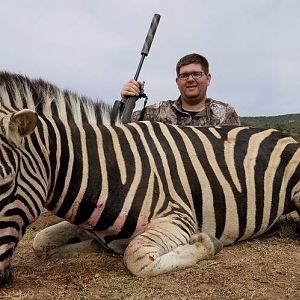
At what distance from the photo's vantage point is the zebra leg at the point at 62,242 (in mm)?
3646

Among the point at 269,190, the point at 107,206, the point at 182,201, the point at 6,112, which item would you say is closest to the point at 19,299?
the point at 107,206

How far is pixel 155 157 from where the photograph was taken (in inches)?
136

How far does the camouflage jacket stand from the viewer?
227 inches

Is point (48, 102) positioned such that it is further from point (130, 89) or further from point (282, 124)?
point (282, 124)

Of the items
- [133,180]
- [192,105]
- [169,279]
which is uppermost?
[192,105]

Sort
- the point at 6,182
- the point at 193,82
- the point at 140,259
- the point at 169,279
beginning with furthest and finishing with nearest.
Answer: the point at 193,82 → the point at 140,259 → the point at 169,279 → the point at 6,182

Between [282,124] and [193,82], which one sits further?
[282,124]

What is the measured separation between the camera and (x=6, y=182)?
8.52ft

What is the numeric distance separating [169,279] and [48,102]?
1359mm

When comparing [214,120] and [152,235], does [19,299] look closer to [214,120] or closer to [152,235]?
[152,235]

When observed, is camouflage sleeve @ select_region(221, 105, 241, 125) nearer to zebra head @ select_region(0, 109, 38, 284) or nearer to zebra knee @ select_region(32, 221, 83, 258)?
zebra knee @ select_region(32, 221, 83, 258)

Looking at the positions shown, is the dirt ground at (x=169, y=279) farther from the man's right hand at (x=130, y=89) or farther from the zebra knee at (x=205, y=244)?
the man's right hand at (x=130, y=89)

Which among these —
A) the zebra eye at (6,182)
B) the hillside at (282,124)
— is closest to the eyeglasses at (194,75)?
the zebra eye at (6,182)

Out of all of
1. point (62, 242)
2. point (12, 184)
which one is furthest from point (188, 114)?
point (12, 184)
